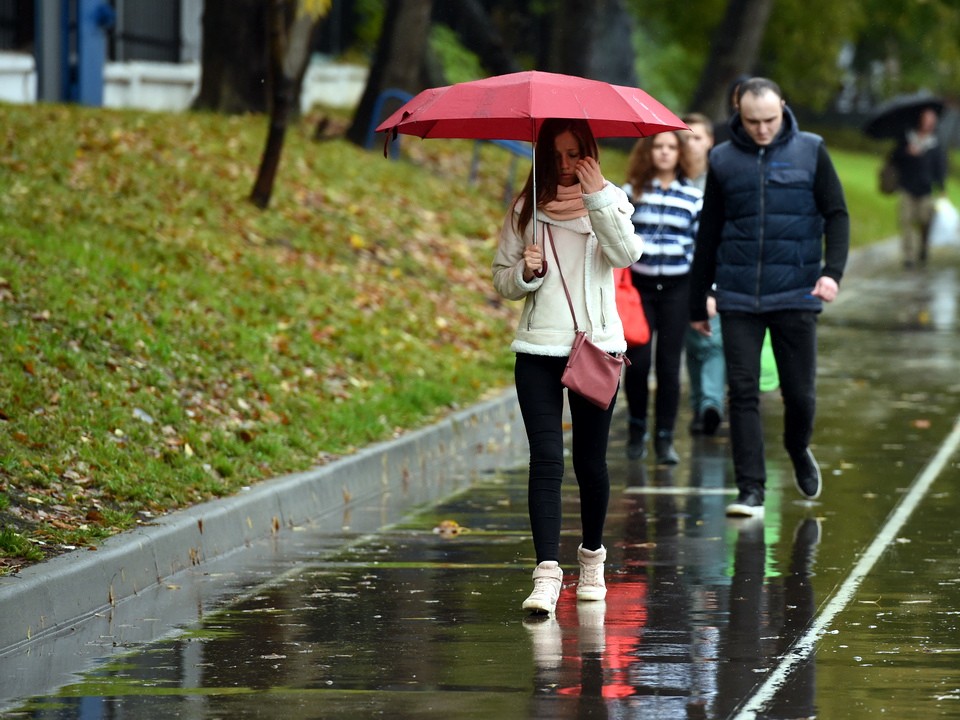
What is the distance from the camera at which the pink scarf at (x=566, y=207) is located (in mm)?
7539

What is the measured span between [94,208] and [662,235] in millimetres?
5154

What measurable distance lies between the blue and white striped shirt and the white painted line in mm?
1899

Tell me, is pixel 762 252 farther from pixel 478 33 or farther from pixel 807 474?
pixel 478 33

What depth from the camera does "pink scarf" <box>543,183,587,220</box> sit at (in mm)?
7539

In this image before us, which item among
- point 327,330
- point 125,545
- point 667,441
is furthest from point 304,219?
point 125,545

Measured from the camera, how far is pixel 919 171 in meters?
27.5

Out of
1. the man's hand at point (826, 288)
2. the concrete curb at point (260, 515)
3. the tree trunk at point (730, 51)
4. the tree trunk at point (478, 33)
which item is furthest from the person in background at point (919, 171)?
the man's hand at point (826, 288)

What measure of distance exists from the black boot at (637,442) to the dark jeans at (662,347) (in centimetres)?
9

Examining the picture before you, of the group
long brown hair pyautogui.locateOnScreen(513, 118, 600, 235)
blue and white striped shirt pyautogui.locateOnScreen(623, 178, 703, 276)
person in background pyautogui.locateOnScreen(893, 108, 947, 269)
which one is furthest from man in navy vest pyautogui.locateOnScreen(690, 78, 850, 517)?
person in background pyautogui.locateOnScreen(893, 108, 947, 269)

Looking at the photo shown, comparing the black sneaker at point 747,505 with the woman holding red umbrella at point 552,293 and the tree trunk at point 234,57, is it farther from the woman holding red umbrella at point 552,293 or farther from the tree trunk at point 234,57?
the tree trunk at point 234,57

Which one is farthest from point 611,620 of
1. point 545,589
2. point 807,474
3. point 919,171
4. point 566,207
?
point 919,171

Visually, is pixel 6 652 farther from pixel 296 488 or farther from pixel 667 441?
pixel 667 441

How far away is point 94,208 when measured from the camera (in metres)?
14.7

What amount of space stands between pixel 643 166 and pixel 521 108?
14.1 feet
